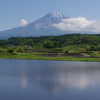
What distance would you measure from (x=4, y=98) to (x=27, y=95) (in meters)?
1.75

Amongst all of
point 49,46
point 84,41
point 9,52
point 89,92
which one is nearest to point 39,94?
point 89,92

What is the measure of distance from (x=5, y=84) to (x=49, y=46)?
6178cm

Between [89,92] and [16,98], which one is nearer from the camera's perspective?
[16,98]

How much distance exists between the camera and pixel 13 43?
124m

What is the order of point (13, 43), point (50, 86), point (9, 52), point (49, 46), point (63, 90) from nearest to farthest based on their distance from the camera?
1. point (63, 90)
2. point (50, 86)
3. point (9, 52)
4. point (49, 46)
5. point (13, 43)

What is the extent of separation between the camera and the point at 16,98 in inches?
500

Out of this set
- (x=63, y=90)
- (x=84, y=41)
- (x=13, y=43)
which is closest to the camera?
(x=63, y=90)

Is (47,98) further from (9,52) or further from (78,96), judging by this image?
(9,52)

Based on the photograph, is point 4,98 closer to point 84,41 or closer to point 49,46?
point 49,46

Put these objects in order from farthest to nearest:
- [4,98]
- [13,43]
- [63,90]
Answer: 1. [13,43]
2. [63,90]
3. [4,98]

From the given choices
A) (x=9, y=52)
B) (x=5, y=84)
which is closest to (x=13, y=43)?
(x=9, y=52)

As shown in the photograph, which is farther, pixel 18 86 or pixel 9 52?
pixel 9 52

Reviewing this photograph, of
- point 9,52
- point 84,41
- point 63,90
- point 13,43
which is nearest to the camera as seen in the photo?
point 63,90

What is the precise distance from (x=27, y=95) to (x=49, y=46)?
64.7 metres
